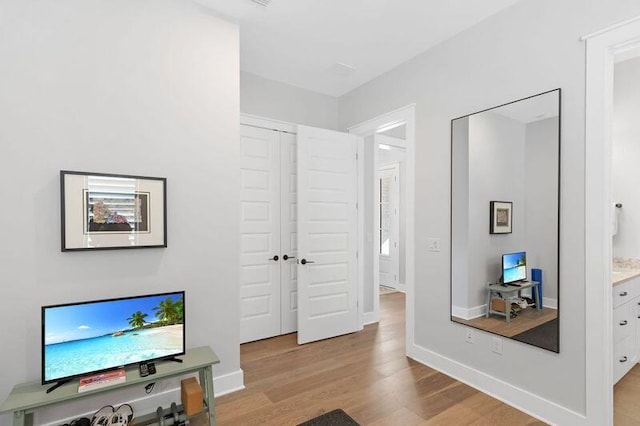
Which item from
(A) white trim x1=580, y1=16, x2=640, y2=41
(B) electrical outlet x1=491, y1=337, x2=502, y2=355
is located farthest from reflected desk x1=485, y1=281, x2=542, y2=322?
(A) white trim x1=580, y1=16, x2=640, y2=41

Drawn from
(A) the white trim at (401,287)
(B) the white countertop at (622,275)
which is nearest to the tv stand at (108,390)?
(B) the white countertop at (622,275)

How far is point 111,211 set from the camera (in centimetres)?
199

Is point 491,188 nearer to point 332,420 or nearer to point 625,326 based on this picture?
point 625,326

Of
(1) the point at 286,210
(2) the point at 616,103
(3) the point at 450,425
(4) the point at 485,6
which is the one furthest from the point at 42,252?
(2) the point at 616,103

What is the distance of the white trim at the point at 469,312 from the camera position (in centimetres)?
249

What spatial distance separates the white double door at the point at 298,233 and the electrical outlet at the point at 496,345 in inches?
65.1

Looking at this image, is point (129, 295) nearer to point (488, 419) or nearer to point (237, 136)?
point (237, 136)

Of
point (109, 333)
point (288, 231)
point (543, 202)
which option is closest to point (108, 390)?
point (109, 333)

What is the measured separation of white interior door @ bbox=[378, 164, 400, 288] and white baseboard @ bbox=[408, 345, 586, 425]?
312 cm

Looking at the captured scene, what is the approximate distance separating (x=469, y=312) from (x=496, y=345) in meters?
0.29

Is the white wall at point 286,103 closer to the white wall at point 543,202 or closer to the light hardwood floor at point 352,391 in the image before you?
the white wall at point 543,202

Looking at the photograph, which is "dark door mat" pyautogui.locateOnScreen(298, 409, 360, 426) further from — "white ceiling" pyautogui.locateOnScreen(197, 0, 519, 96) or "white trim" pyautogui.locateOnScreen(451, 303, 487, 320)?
"white ceiling" pyautogui.locateOnScreen(197, 0, 519, 96)

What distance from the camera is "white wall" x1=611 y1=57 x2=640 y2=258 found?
3.00m

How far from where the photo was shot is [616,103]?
313cm
